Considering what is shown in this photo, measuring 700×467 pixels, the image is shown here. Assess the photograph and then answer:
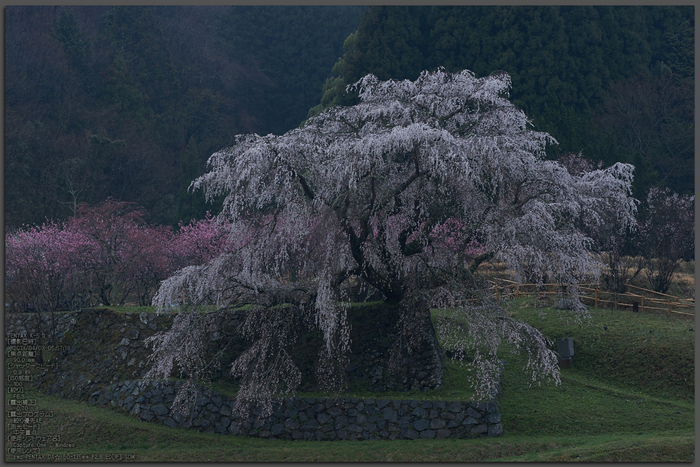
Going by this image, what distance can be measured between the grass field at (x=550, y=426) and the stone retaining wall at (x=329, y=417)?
0.92ft

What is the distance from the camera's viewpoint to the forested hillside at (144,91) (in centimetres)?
3188

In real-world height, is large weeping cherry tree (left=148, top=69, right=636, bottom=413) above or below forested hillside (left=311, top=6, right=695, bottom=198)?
below

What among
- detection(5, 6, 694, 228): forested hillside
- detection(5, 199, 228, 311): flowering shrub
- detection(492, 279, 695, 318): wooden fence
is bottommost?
detection(492, 279, 695, 318): wooden fence

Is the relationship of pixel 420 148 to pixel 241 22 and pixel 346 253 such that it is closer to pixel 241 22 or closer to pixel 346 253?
pixel 346 253

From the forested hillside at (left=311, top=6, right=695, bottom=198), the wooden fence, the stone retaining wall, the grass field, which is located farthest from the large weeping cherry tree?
the forested hillside at (left=311, top=6, right=695, bottom=198)

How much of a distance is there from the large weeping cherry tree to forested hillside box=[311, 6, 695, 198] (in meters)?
17.5

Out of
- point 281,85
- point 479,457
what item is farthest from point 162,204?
point 479,457

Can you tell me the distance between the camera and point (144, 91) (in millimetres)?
41188

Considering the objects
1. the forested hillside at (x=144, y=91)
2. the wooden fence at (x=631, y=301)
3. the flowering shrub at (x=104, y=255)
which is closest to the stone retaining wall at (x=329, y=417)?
the wooden fence at (x=631, y=301)

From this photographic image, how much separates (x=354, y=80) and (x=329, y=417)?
22.5 metres

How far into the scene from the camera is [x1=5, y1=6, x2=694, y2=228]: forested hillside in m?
30.5

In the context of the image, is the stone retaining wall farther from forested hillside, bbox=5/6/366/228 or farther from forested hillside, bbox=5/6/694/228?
forested hillside, bbox=5/6/366/228

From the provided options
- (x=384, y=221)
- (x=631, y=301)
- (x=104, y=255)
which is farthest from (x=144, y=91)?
(x=384, y=221)

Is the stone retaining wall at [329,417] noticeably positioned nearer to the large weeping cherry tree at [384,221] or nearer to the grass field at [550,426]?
the grass field at [550,426]
